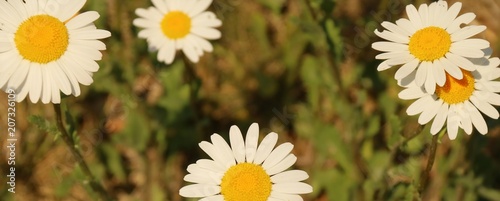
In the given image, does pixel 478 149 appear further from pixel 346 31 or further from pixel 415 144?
pixel 346 31

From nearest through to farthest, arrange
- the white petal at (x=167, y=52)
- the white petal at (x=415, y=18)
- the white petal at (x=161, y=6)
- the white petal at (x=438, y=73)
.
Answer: the white petal at (x=438, y=73) < the white petal at (x=415, y=18) < the white petal at (x=167, y=52) < the white petal at (x=161, y=6)

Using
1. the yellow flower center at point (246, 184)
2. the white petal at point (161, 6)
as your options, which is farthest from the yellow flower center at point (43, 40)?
the yellow flower center at point (246, 184)

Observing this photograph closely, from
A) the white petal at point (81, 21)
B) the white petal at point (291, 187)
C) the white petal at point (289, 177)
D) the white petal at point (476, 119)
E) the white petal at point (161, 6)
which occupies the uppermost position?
the white petal at point (161, 6)

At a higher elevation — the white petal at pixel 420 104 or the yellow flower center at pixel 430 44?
the yellow flower center at pixel 430 44

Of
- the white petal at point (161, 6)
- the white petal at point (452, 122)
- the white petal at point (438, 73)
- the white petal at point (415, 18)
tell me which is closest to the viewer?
the white petal at point (438, 73)

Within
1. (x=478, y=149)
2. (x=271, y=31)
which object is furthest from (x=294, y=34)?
(x=478, y=149)

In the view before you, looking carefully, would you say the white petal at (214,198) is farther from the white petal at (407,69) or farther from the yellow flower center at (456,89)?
the yellow flower center at (456,89)

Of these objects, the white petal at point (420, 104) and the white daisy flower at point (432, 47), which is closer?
the white daisy flower at point (432, 47)
